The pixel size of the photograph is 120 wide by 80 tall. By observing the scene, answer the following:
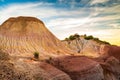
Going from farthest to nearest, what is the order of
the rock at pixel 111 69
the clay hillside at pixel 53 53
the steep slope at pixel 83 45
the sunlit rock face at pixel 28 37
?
the steep slope at pixel 83 45 → the sunlit rock face at pixel 28 37 → the rock at pixel 111 69 → the clay hillside at pixel 53 53

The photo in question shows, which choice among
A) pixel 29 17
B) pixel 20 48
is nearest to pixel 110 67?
pixel 20 48

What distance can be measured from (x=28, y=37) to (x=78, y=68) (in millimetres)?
51871

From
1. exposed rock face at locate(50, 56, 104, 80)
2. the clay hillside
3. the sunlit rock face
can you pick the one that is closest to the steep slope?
the clay hillside

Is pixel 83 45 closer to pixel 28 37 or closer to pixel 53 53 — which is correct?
pixel 28 37

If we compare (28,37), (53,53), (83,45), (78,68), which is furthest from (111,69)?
(83,45)

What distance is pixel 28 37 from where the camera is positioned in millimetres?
89625

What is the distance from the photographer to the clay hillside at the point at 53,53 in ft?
119

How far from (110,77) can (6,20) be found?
54.7 m

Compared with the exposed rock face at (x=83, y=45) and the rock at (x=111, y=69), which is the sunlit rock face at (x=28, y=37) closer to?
the exposed rock face at (x=83, y=45)

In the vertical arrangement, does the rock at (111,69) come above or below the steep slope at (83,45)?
below

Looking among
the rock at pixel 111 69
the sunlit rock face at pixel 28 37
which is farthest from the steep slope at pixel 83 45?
the rock at pixel 111 69

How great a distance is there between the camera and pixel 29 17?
97688 millimetres

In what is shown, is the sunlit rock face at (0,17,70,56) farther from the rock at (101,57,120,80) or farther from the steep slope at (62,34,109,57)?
the rock at (101,57,120,80)

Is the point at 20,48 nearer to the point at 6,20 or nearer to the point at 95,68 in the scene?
the point at 6,20
